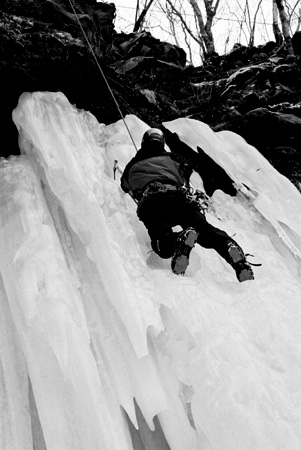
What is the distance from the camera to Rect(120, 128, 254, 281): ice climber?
8.60ft

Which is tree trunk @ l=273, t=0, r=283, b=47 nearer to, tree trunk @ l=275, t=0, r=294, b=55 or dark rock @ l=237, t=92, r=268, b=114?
tree trunk @ l=275, t=0, r=294, b=55

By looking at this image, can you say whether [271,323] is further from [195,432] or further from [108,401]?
[108,401]

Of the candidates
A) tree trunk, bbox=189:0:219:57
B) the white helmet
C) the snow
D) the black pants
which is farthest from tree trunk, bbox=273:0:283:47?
the black pants

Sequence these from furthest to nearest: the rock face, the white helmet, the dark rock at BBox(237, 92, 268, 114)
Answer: the dark rock at BBox(237, 92, 268, 114)
the rock face
the white helmet

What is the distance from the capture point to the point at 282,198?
4004 millimetres

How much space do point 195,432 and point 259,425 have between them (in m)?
0.31

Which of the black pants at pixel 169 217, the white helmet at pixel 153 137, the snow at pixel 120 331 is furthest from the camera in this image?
the white helmet at pixel 153 137

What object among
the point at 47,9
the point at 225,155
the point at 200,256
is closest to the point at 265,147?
the point at 225,155

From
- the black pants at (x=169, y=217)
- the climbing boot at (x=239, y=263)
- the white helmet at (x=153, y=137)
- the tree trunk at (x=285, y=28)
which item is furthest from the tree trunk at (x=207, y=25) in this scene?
the climbing boot at (x=239, y=263)

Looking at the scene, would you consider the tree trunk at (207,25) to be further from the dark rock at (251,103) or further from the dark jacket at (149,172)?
the dark jacket at (149,172)

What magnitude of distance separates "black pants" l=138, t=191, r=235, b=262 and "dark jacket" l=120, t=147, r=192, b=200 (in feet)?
0.49

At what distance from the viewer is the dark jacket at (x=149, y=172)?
122 inches

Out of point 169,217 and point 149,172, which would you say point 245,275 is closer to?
point 169,217

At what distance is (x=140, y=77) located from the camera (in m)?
6.14
